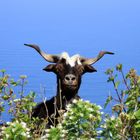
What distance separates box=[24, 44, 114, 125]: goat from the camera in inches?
385

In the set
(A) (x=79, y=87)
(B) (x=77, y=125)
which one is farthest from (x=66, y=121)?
(A) (x=79, y=87)

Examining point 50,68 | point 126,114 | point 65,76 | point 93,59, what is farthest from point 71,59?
point 126,114

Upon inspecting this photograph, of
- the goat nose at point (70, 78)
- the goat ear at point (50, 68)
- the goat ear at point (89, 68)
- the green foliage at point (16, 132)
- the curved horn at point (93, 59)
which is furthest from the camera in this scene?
the curved horn at point (93, 59)

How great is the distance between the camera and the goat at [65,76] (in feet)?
32.1

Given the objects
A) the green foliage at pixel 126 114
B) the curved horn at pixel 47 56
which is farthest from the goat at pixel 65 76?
the green foliage at pixel 126 114

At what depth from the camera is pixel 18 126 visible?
4953 mm

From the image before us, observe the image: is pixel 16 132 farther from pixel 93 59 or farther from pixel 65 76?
pixel 93 59

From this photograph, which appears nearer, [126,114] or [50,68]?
[126,114]

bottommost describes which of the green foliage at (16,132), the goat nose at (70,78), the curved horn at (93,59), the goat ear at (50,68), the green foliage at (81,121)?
the green foliage at (16,132)

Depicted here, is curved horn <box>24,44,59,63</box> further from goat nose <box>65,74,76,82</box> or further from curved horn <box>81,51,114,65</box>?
goat nose <box>65,74,76,82</box>

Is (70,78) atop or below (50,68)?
below

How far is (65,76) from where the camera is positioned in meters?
9.80

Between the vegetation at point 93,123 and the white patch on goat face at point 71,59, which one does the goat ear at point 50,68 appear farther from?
the vegetation at point 93,123

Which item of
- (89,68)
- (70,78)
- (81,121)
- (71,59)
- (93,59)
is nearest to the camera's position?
(81,121)
